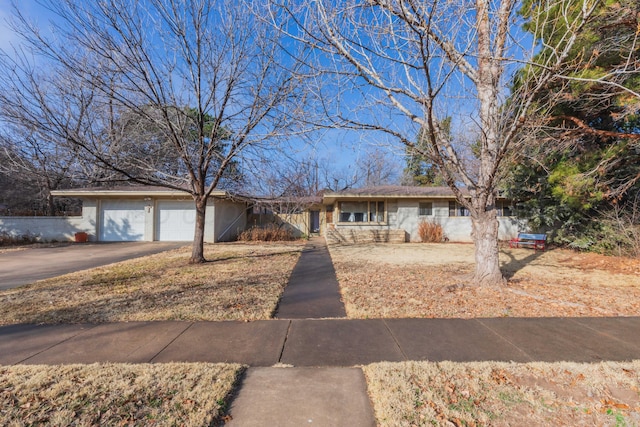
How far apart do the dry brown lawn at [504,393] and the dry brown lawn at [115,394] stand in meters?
1.37

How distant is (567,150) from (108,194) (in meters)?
20.8

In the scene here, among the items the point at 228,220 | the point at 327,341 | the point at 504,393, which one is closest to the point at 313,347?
the point at 327,341

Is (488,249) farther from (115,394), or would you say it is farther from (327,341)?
(115,394)

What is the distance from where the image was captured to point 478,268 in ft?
20.9

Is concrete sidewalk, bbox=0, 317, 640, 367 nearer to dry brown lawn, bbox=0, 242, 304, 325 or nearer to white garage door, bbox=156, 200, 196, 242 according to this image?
dry brown lawn, bbox=0, 242, 304, 325

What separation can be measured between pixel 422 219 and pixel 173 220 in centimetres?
1429

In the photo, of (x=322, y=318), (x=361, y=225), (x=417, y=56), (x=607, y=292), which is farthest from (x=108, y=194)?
(x=607, y=292)

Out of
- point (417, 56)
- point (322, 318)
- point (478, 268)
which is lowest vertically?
point (322, 318)

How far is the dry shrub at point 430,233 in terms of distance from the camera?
1697 cm

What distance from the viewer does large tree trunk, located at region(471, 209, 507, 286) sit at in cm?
616

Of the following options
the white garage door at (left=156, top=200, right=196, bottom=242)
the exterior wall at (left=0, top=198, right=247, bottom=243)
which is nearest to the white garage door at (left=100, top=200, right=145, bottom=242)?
the exterior wall at (left=0, top=198, right=247, bottom=243)

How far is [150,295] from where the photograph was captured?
5.46 metres

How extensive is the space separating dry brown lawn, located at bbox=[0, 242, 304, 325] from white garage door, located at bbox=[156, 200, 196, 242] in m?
8.33

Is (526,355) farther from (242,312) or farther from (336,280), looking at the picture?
(336,280)
